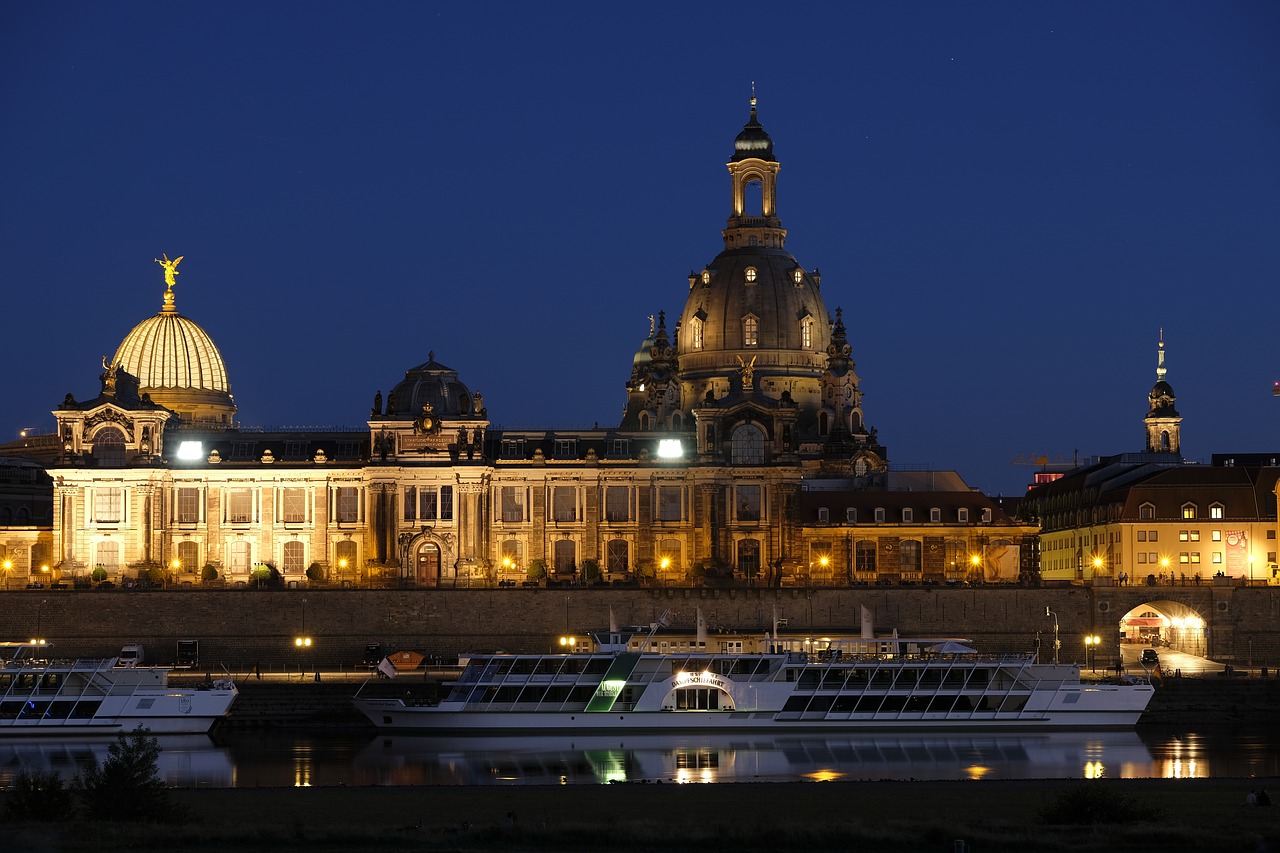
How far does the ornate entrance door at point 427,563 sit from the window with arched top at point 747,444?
18.4 metres

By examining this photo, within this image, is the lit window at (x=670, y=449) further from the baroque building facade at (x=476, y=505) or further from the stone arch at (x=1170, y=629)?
the stone arch at (x=1170, y=629)

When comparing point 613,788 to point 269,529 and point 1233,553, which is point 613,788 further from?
point 1233,553

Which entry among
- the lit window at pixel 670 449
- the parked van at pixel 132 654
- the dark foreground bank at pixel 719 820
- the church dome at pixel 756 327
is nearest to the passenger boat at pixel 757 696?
the dark foreground bank at pixel 719 820

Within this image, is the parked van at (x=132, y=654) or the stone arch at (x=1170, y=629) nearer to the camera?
the parked van at (x=132, y=654)

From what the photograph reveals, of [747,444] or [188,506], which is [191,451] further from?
[747,444]

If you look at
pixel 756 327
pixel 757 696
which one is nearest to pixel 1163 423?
pixel 756 327

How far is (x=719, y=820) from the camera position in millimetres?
55375

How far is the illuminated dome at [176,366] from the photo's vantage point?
154m

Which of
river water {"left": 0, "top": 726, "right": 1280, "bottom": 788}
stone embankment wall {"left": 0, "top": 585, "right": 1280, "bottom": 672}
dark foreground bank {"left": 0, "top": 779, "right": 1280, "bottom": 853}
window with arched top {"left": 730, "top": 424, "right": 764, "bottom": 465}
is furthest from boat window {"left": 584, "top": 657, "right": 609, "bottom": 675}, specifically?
window with arched top {"left": 730, "top": 424, "right": 764, "bottom": 465}

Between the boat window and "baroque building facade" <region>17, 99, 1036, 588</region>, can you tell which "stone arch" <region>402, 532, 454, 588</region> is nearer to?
"baroque building facade" <region>17, 99, 1036, 588</region>

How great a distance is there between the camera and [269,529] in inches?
5192

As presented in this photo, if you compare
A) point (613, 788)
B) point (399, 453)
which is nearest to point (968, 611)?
point (399, 453)

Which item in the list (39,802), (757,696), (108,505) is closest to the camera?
(39,802)

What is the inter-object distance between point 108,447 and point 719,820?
84.3 m
